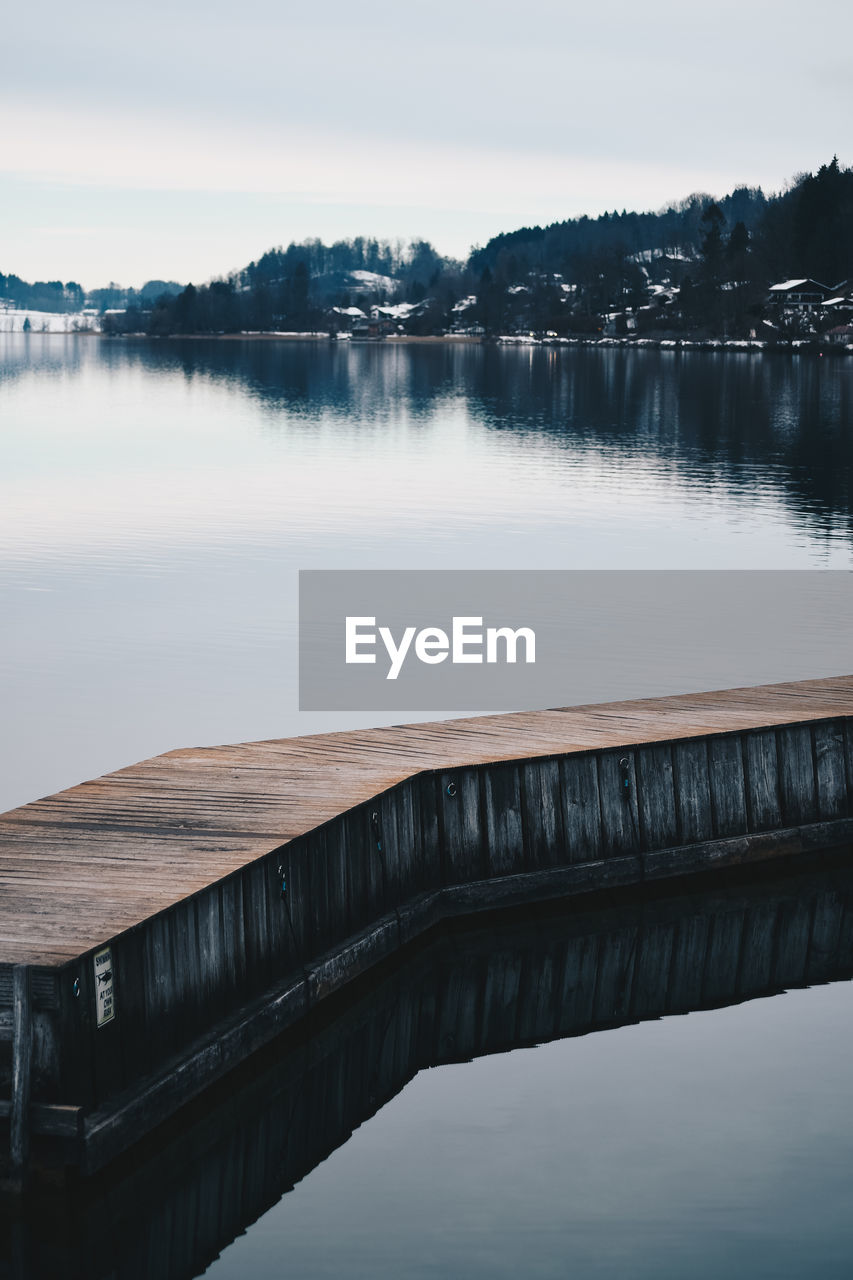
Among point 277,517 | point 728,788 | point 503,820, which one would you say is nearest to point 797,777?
point 728,788

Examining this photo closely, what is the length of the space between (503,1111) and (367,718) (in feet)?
47.1

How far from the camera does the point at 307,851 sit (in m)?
14.6

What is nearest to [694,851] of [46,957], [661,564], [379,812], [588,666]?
[379,812]

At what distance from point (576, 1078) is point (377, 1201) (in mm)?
2896

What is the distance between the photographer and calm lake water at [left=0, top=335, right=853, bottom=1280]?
11992 mm

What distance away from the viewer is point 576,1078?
1467 cm

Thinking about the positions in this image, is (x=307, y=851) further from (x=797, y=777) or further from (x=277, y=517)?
(x=277, y=517)

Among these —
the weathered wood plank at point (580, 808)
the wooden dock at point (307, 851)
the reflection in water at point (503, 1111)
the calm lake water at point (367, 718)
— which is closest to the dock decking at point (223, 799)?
the wooden dock at point (307, 851)

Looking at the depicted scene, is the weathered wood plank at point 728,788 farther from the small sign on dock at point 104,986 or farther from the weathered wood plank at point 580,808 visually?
the small sign on dock at point 104,986

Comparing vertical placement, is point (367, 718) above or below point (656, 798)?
below

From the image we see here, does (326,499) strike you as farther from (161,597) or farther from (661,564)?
(161,597)

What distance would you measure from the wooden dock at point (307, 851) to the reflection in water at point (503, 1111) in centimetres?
49

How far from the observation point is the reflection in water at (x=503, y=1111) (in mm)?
11609

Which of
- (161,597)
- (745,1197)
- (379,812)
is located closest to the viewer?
(745,1197)
